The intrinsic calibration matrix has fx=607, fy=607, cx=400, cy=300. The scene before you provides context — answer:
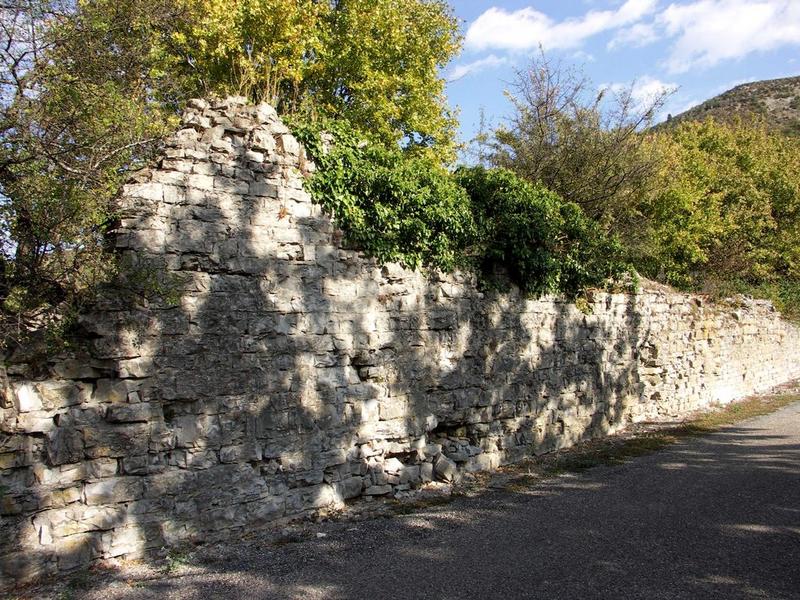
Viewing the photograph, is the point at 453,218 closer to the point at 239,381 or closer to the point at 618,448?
the point at 239,381

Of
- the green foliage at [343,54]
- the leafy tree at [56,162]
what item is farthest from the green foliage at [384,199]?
the green foliage at [343,54]

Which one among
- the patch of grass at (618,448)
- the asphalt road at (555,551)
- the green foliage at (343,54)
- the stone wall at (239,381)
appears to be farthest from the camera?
the green foliage at (343,54)

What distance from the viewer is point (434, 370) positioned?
29.0ft

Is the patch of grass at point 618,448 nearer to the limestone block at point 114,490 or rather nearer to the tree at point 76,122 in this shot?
the limestone block at point 114,490

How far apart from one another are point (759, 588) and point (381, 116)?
13.7 m

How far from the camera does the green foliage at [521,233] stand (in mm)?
10062

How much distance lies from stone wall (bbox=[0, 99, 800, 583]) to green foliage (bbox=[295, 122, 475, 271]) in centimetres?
24

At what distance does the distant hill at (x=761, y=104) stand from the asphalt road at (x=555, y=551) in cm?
5457

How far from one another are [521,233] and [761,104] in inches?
2441

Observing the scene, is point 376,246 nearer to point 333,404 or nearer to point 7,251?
point 333,404

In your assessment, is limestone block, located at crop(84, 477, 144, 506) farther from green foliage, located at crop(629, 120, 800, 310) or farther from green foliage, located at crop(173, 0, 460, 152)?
green foliage, located at crop(629, 120, 800, 310)

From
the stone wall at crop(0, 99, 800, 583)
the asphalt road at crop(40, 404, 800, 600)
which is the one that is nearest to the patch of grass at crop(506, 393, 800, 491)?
the stone wall at crop(0, 99, 800, 583)

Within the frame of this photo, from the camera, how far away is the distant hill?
5578cm

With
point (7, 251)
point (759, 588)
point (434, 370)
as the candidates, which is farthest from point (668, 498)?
point (7, 251)
